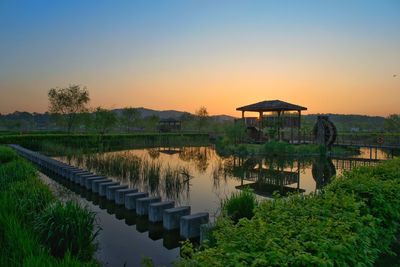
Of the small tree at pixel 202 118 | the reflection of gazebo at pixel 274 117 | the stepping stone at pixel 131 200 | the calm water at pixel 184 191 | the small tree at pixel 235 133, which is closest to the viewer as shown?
the calm water at pixel 184 191

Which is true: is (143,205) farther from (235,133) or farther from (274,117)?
(274,117)

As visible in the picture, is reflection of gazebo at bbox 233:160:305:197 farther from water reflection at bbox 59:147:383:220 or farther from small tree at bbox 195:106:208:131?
small tree at bbox 195:106:208:131

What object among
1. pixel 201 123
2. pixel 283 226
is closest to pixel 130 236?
pixel 283 226

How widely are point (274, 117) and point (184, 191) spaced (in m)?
17.7

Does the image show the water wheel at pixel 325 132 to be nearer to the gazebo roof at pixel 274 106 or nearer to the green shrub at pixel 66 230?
the gazebo roof at pixel 274 106

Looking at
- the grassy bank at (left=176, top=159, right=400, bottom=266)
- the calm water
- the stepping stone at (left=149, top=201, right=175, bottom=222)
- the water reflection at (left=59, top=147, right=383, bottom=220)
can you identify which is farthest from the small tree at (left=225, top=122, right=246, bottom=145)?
the grassy bank at (left=176, top=159, right=400, bottom=266)

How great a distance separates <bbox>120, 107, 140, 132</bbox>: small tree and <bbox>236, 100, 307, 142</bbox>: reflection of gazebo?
32.5 meters

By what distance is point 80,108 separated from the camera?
40.0 metres

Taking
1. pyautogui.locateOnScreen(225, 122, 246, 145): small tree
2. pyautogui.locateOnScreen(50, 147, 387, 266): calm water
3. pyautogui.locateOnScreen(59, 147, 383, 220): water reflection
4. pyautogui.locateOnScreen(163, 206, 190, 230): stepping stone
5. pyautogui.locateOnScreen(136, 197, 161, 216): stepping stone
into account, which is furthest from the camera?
pyautogui.locateOnScreen(225, 122, 246, 145): small tree

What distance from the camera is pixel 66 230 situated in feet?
14.3

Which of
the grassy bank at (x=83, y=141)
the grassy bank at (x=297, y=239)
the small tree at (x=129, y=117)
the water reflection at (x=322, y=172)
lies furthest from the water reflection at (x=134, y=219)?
the small tree at (x=129, y=117)

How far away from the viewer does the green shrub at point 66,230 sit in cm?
435

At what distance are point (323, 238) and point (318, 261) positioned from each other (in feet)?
1.29

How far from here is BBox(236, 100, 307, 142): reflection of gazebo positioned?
79.9 ft
